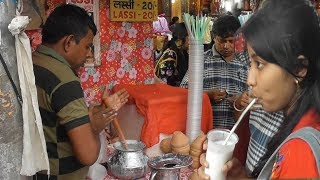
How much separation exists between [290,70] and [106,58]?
90.2 inches

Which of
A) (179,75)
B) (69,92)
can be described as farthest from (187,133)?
(179,75)

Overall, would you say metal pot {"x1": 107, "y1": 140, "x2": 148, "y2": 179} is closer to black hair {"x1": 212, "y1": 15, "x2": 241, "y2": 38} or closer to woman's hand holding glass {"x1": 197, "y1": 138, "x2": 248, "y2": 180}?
woman's hand holding glass {"x1": 197, "y1": 138, "x2": 248, "y2": 180}

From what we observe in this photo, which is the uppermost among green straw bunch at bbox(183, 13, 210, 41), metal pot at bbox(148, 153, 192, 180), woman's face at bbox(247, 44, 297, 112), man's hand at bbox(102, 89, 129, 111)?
green straw bunch at bbox(183, 13, 210, 41)

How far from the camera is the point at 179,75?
4980 mm

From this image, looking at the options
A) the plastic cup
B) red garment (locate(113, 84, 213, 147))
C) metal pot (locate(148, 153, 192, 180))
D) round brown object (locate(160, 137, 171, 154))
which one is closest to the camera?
the plastic cup

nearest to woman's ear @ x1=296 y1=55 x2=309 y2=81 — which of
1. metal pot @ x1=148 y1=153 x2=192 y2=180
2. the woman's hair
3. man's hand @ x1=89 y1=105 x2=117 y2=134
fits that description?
the woman's hair

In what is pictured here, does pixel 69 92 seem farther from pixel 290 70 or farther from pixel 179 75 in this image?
pixel 179 75

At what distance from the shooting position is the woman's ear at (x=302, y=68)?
96 cm

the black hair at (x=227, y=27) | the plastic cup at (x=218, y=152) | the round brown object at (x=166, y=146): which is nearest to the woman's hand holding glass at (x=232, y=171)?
the plastic cup at (x=218, y=152)

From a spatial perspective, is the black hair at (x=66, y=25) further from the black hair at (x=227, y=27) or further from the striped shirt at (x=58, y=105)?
the black hair at (x=227, y=27)

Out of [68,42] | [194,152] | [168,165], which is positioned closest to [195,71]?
[194,152]

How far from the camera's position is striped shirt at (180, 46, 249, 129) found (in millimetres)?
3020

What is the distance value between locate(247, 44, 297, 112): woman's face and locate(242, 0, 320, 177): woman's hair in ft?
0.06

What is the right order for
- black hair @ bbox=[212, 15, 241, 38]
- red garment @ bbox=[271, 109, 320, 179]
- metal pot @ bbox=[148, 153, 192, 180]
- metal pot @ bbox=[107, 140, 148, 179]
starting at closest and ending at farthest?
1. red garment @ bbox=[271, 109, 320, 179]
2. metal pot @ bbox=[148, 153, 192, 180]
3. metal pot @ bbox=[107, 140, 148, 179]
4. black hair @ bbox=[212, 15, 241, 38]
